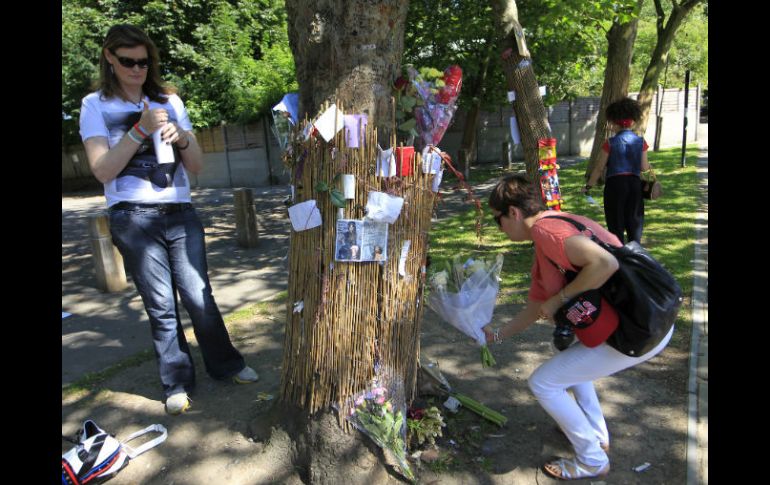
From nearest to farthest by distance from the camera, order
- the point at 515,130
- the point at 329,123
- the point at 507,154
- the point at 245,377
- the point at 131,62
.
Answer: the point at 329,123 → the point at 131,62 → the point at 245,377 → the point at 515,130 → the point at 507,154

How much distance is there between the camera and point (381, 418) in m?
2.57

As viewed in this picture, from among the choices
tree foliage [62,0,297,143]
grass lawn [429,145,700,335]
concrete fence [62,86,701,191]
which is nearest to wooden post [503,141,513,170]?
concrete fence [62,86,701,191]

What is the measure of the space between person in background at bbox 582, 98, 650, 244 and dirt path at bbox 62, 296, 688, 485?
4.70 ft

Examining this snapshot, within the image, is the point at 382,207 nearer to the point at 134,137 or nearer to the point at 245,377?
the point at 134,137

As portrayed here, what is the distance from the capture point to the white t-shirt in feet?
9.46

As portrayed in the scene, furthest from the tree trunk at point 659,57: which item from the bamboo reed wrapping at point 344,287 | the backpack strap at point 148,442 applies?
the backpack strap at point 148,442

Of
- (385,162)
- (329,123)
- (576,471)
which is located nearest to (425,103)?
(385,162)

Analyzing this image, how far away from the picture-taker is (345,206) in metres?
2.43

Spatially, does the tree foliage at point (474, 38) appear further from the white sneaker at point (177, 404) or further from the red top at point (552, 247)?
the white sneaker at point (177, 404)

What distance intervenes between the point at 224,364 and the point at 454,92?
228 centimetres

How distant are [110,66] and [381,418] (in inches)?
96.2

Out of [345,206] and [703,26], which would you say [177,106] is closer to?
[345,206]
